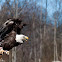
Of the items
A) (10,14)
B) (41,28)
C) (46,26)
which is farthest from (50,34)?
(10,14)

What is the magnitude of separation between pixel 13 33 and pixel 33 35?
1529 mm

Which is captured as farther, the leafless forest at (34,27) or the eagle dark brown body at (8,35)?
the leafless forest at (34,27)

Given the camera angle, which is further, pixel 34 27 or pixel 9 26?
pixel 34 27

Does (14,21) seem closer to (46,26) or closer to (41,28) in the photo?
(41,28)

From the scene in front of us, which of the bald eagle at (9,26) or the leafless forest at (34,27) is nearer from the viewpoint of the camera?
the bald eagle at (9,26)

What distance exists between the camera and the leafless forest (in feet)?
6.15

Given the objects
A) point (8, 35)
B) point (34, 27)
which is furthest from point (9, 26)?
point (34, 27)

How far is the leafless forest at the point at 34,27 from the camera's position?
1.87 metres

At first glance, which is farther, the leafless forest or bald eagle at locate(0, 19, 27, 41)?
the leafless forest

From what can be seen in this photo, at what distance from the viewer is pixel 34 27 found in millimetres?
2645

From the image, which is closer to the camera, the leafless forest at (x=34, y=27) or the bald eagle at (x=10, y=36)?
the bald eagle at (x=10, y=36)

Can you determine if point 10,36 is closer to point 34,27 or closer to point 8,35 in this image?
point 8,35

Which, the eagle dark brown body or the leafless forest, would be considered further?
the leafless forest

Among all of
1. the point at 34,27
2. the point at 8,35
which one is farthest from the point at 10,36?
the point at 34,27
